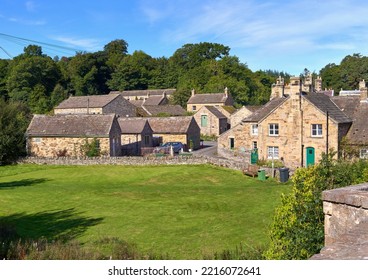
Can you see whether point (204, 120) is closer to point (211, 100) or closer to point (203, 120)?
point (203, 120)

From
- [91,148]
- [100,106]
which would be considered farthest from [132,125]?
[100,106]

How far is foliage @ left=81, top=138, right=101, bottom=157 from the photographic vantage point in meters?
43.7

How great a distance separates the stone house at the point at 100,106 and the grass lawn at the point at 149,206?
3092 centimetres

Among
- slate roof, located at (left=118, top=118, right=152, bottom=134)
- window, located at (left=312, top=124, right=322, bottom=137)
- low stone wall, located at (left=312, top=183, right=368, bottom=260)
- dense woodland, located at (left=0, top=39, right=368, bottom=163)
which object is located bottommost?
low stone wall, located at (left=312, top=183, right=368, bottom=260)

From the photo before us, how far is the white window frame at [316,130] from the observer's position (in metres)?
36.3

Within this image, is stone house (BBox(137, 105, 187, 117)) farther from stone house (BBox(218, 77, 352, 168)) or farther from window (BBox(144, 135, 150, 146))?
stone house (BBox(218, 77, 352, 168))

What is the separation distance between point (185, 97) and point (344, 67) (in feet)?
174

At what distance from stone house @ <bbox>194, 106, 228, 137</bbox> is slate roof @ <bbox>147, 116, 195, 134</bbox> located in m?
15.0

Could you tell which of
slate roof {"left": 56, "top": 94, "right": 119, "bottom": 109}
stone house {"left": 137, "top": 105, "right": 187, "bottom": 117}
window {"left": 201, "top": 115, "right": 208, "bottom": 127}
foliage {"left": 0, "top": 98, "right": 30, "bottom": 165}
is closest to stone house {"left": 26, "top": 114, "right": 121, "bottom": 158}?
foliage {"left": 0, "top": 98, "right": 30, "bottom": 165}

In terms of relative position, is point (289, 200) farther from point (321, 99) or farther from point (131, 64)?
point (131, 64)

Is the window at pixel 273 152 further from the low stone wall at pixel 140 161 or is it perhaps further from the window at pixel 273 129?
the low stone wall at pixel 140 161

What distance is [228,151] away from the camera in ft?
144

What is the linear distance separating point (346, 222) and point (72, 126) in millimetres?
42622

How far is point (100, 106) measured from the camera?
6869cm
